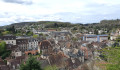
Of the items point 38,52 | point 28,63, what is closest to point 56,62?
point 28,63

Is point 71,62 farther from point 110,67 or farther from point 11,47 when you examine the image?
point 11,47

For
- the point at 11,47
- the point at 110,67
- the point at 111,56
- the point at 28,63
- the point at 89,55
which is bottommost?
the point at 89,55

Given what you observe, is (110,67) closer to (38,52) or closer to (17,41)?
(38,52)

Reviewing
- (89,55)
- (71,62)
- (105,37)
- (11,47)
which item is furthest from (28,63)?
(105,37)

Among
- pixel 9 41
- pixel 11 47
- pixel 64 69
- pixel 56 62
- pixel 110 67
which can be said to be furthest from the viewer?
pixel 9 41

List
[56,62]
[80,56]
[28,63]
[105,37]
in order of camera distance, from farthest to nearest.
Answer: [105,37] → [80,56] → [56,62] → [28,63]

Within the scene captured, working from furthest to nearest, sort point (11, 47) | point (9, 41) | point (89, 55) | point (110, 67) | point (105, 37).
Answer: point (105, 37)
point (9, 41)
point (11, 47)
point (89, 55)
point (110, 67)

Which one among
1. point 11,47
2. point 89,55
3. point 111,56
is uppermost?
point 111,56

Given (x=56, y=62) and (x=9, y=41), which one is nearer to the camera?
(x=56, y=62)

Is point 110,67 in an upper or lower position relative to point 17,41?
upper
